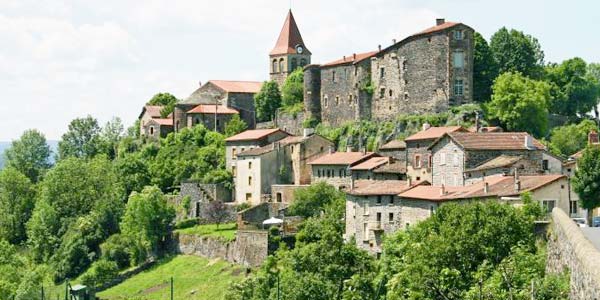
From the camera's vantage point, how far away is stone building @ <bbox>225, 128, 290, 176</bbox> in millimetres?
77500

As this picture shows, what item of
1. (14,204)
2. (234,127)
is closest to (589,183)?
(234,127)

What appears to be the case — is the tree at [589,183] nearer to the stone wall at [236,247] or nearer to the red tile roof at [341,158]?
the stone wall at [236,247]

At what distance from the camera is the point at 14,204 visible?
94.0 meters

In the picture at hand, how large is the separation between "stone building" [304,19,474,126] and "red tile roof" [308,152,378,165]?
16.9 feet

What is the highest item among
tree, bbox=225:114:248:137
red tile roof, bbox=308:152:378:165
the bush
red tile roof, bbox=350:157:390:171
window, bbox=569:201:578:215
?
tree, bbox=225:114:248:137

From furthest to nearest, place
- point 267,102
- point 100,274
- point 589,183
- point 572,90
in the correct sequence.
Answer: point 267,102, point 572,90, point 100,274, point 589,183

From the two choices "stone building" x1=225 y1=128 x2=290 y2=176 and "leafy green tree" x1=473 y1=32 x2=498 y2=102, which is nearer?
"leafy green tree" x1=473 y1=32 x2=498 y2=102

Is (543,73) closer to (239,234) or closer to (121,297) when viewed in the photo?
(239,234)

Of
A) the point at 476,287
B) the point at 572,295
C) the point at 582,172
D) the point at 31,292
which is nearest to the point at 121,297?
the point at 31,292

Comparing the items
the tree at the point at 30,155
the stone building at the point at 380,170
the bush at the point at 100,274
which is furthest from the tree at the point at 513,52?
the tree at the point at 30,155

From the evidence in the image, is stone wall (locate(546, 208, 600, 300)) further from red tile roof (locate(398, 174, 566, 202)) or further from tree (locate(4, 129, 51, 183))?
tree (locate(4, 129, 51, 183))

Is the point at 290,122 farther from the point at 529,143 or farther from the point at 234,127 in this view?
the point at 529,143

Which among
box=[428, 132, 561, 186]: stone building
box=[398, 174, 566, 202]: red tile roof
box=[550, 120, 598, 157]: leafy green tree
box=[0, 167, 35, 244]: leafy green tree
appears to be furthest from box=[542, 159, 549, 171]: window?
box=[0, 167, 35, 244]: leafy green tree

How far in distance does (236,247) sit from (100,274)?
39.8 feet
